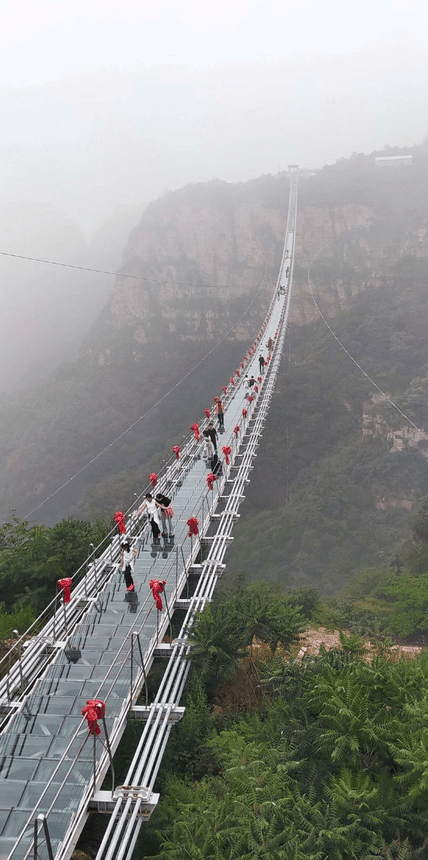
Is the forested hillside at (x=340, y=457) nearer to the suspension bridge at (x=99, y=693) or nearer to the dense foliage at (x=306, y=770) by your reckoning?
the suspension bridge at (x=99, y=693)

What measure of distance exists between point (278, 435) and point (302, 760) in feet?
110

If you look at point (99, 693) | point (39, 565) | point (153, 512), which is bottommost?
point (39, 565)

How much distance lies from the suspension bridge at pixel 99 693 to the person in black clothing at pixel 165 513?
259mm

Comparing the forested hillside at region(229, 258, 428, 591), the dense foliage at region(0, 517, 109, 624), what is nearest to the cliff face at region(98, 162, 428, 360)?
the forested hillside at region(229, 258, 428, 591)

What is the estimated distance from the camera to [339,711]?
5.50 metres

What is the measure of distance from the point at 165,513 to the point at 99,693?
4.25m

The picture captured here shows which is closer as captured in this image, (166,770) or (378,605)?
(166,770)

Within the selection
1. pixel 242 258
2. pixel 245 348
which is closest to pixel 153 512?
pixel 245 348

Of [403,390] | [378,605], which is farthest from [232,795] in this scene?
[403,390]

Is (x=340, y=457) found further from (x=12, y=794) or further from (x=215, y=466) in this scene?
(x=12, y=794)

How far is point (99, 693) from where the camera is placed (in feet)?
21.1

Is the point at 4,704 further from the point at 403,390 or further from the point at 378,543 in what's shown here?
the point at 403,390

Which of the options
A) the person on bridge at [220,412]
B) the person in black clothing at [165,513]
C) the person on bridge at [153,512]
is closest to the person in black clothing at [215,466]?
the person on bridge at [220,412]

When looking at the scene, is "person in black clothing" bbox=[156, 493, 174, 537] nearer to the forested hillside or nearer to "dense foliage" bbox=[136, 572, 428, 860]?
"dense foliage" bbox=[136, 572, 428, 860]
